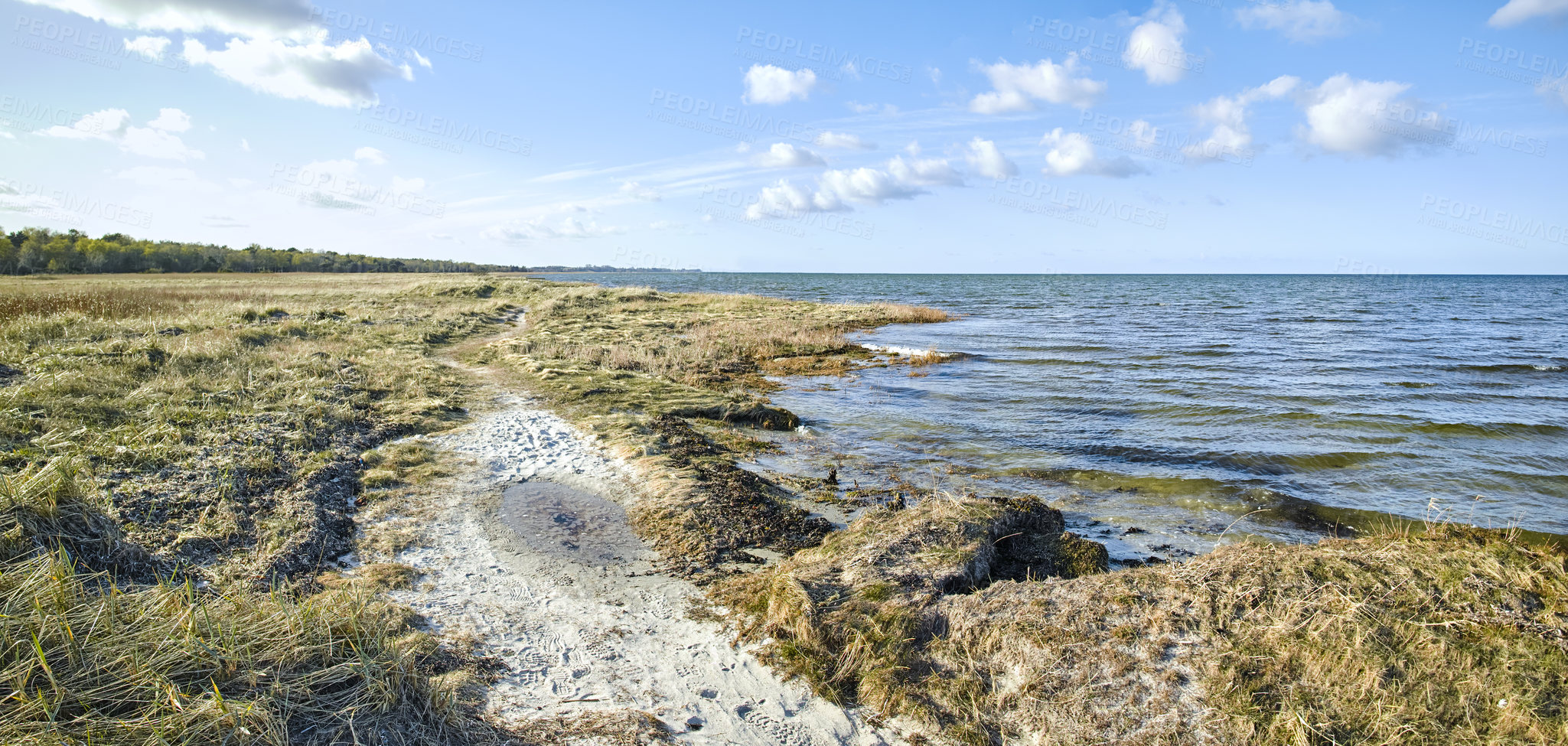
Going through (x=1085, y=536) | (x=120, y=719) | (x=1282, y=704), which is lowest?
(x=1085, y=536)

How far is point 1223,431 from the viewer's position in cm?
1554

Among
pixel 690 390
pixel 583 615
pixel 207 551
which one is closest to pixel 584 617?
pixel 583 615

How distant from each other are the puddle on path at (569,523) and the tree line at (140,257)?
275ft

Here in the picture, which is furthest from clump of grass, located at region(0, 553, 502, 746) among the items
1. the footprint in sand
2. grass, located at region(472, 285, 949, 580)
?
grass, located at region(472, 285, 949, 580)

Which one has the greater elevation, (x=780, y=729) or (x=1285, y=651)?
(x=1285, y=651)

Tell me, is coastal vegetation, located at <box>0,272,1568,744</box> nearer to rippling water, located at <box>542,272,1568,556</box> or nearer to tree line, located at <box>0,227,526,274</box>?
rippling water, located at <box>542,272,1568,556</box>

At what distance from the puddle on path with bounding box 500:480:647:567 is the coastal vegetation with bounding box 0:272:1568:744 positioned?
1.55ft

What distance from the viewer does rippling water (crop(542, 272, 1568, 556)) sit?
10805 mm

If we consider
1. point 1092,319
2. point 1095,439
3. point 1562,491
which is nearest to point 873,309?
point 1092,319

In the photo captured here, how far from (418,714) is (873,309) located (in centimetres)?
4425

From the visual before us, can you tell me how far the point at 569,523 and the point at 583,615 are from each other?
8.39 ft

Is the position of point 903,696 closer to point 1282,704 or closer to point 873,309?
point 1282,704

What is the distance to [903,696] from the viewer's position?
17.5 feet

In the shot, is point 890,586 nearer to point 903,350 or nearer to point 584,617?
point 584,617
